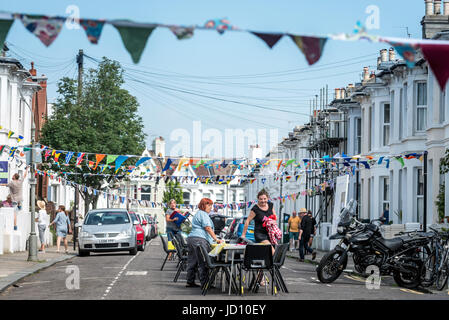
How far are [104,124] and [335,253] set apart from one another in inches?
1185

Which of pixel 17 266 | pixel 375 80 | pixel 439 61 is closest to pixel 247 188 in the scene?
pixel 375 80

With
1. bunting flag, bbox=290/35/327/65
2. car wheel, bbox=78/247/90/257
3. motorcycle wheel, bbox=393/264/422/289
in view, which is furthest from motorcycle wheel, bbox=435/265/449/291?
car wheel, bbox=78/247/90/257

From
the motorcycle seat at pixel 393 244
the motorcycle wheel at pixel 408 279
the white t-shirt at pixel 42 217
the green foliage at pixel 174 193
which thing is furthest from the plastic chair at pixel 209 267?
the green foliage at pixel 174 193

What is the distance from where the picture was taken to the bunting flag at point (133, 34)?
31.7 feet

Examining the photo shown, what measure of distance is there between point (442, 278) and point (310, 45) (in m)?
9.91

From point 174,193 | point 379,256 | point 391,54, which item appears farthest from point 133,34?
point 174,193

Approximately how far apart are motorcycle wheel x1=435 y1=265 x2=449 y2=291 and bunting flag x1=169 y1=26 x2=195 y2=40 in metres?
10.5

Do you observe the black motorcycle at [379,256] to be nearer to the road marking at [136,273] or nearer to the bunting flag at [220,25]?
the road marking at [136,273]

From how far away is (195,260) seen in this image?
17859 millimetres

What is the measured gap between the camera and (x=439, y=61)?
10.3 metres

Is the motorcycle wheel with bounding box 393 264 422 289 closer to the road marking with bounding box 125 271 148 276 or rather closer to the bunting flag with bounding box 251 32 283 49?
the road marking with bounding box 125 271 148 276

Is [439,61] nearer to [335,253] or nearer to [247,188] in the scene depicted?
[335,253]

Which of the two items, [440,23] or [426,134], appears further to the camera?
[440,23]
